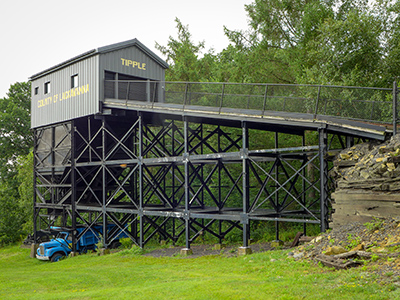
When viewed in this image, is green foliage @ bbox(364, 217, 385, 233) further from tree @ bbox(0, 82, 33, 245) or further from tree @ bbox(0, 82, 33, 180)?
tree @ bbox(0, 82, 33, 180)

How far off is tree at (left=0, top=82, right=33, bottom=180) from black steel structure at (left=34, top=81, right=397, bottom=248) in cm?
2290

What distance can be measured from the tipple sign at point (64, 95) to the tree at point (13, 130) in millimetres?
23373

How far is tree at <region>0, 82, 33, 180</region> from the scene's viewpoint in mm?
47031

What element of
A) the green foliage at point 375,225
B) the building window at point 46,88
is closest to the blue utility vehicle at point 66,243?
the building window at point 46,88

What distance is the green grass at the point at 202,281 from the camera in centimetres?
925

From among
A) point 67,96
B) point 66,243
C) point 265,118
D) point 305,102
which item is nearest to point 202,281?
point 265,118

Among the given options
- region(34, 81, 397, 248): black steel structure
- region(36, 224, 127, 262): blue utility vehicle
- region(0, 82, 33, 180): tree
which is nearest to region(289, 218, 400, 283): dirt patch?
region(34, 81, 397, 248): black steel structure

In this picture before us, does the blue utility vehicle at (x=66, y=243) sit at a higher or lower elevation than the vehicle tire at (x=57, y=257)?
higher

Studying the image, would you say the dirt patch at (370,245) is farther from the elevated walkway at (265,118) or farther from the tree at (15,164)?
the tree at (15,164)

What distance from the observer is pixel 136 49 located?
24359mm

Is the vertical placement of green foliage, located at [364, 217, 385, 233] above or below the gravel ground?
above

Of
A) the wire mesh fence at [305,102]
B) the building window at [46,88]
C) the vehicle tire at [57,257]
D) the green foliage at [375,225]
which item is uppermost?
the building window at [46,88]

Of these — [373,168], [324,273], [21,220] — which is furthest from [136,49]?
[21,220]

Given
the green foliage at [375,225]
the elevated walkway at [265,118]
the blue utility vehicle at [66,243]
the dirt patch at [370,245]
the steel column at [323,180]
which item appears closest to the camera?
the dirt patch at [370,245]
